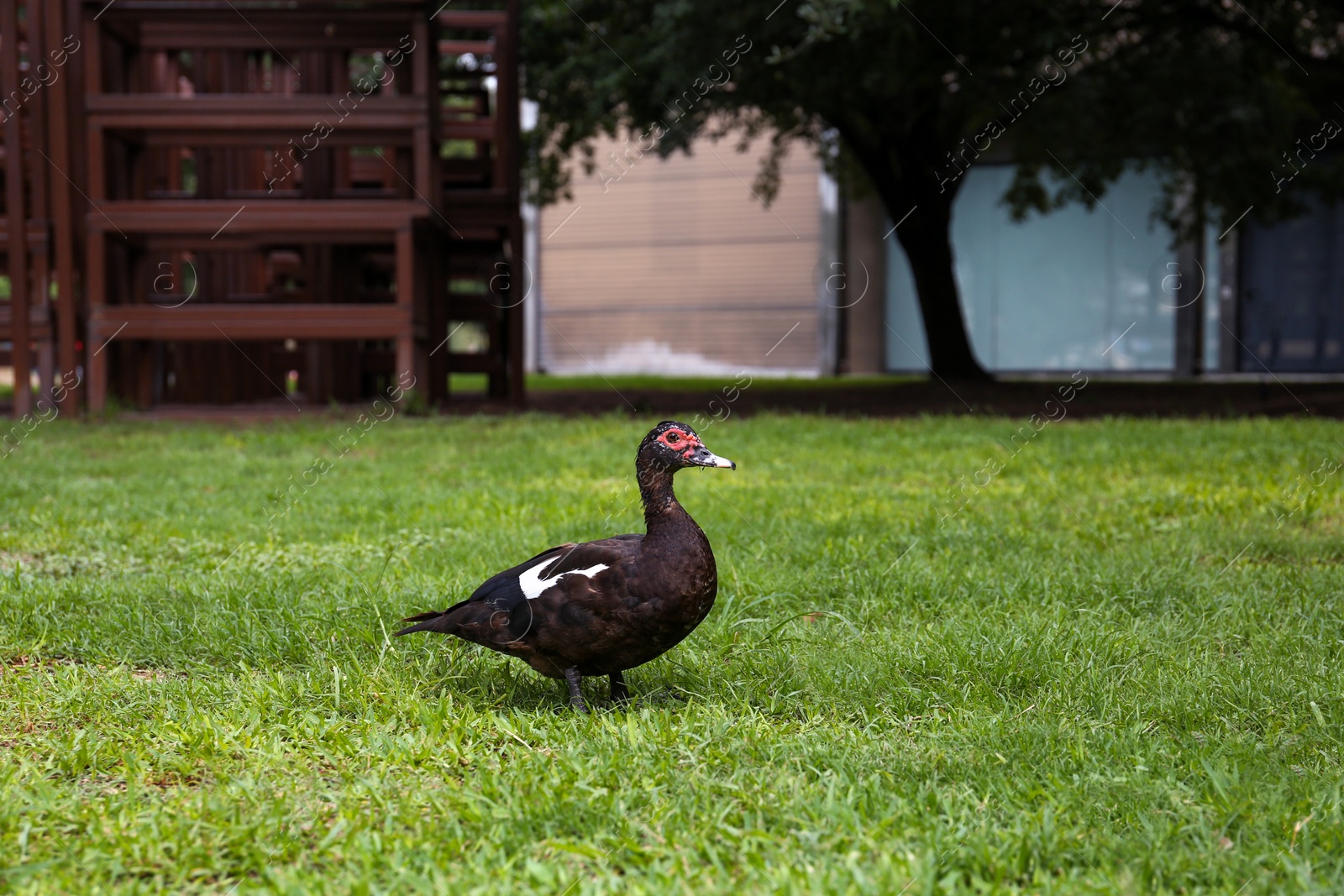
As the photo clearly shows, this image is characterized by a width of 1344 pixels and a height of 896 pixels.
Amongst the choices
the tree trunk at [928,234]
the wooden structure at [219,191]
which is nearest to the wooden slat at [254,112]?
the wooden structure at [219,191]

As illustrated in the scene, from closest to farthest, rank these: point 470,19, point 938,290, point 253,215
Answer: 1. point 253,215
2. point 470,19
3. point 938,290

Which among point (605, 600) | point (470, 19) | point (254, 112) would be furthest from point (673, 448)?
point (470, 19)

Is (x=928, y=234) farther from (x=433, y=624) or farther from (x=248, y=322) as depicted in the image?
(x=433, y=624)

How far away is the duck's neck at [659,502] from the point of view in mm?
3223

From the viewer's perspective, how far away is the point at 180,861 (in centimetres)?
237

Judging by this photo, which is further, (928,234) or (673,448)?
(928,234)

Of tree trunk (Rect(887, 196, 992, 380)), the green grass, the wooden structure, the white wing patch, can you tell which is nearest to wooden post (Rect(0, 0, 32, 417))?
the wooden structure

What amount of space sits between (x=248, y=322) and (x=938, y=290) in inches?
393

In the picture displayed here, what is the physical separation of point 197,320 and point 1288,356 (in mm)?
21410

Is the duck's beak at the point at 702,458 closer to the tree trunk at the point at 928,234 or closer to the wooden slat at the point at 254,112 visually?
the wooden slat at the point at 254,112

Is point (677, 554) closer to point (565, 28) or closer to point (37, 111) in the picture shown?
point (37, 111)

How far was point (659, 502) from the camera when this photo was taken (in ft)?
10.8

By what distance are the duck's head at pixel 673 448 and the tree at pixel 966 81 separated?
625 centimetres

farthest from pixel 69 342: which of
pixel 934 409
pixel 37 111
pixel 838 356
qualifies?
pixel 838 356
